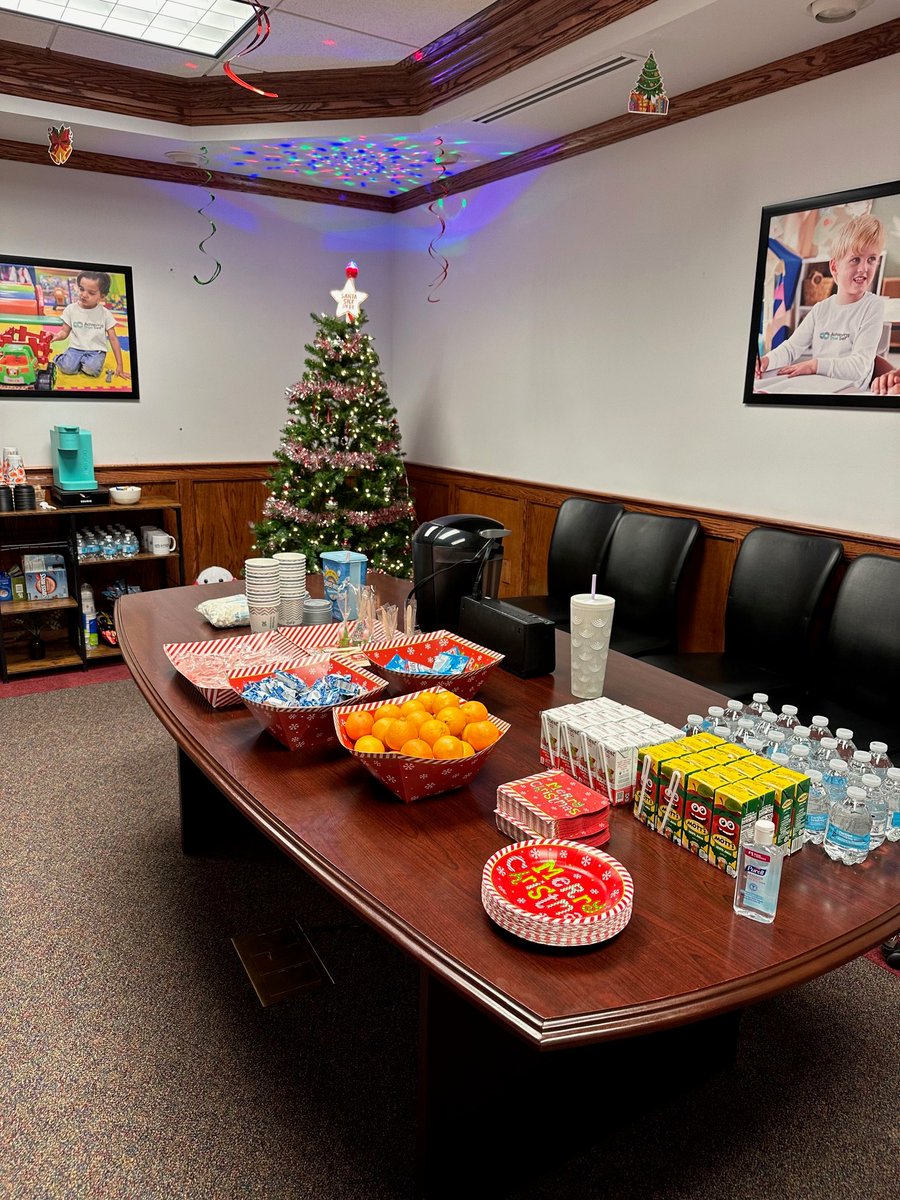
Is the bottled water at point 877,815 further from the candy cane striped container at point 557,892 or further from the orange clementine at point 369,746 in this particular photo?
the orange clementine at point 369,746

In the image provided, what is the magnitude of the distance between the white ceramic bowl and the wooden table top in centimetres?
305

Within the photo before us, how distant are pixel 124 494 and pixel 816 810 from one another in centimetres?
402

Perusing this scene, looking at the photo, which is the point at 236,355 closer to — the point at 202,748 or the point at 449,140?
the point at 449,140

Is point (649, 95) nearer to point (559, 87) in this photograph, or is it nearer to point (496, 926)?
point (559, 87)

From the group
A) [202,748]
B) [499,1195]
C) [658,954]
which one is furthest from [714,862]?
[202,748]

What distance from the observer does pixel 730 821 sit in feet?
4.08

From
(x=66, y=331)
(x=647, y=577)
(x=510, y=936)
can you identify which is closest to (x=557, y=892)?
(x=510, y=936)

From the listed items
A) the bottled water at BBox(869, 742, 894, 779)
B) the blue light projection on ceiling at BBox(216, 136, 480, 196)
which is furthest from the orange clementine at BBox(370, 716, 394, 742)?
the blue light projection on ceiling at BBox(216, 136, 480, 196)

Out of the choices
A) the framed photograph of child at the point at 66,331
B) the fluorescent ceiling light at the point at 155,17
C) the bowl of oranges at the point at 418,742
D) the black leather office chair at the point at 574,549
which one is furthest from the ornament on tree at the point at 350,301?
the bowl of oranges at the point at 418,742

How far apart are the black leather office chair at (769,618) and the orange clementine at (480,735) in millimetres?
1491

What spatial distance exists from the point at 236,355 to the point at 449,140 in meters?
1.84

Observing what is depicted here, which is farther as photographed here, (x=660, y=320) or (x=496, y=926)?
(x=660, y=320)

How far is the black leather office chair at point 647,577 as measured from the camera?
3.39 meters

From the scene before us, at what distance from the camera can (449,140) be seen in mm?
4094
